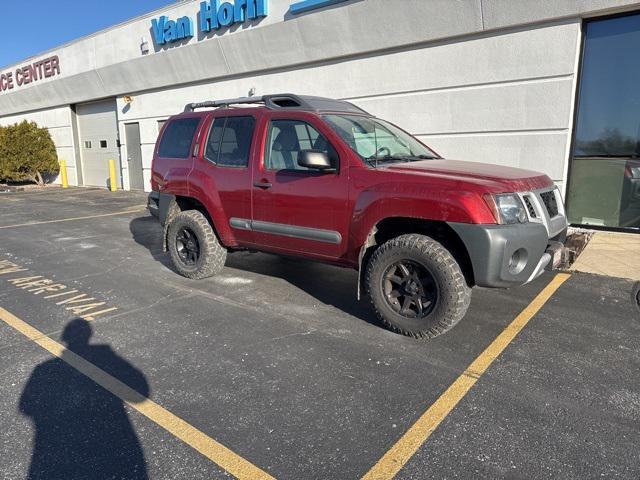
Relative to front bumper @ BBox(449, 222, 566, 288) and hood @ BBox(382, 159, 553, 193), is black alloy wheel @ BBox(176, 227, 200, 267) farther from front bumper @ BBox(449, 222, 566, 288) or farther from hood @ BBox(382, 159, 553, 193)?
front bumper @ BBox(449, 222, 566, 288)

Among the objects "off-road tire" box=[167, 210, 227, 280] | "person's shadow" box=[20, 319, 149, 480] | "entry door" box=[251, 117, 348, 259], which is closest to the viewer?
"person's shadow" box=[20, 319, 149, 480]

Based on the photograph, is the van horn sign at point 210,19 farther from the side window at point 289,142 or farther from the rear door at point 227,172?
the side window at point 289,142

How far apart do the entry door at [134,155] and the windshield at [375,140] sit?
1298 centimetres

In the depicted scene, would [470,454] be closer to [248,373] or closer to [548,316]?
[248,373]

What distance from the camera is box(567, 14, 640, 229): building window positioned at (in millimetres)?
7184

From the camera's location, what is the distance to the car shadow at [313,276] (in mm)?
4734

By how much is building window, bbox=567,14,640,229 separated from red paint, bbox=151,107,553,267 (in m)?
4.08

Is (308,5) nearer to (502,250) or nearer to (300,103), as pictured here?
(300,103)

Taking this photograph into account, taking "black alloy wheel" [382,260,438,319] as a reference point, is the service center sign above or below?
above

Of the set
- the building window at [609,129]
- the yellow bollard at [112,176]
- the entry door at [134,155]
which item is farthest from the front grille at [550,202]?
the yellow bollard at [112,176]

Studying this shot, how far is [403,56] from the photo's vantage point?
9.09m

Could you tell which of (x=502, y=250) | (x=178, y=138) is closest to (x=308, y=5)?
(x=178, y=138)

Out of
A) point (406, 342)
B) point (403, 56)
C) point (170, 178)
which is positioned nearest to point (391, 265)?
point (406, 342)

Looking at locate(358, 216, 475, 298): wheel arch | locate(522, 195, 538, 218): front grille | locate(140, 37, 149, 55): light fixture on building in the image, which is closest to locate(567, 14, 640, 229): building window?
locate(522, 195, 538, 218): front grille
